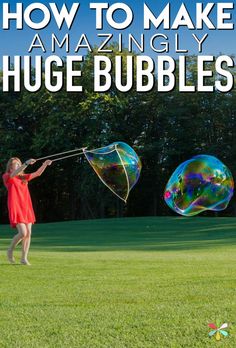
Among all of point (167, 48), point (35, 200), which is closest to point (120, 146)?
point (167, 48)

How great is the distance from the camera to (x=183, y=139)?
142ft

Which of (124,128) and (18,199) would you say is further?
(124,128)

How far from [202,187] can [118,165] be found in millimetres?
1635

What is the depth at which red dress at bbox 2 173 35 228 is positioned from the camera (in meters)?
10.1

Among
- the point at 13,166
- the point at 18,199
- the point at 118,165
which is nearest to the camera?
the point at 13,166

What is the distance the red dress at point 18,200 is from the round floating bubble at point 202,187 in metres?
2.90

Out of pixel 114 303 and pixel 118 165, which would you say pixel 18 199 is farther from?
pixel 114 303

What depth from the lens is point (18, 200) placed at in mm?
10250

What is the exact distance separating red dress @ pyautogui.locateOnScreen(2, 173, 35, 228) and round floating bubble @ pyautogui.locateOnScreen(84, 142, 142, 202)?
200cm

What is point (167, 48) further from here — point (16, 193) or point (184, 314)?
point (184, 314)

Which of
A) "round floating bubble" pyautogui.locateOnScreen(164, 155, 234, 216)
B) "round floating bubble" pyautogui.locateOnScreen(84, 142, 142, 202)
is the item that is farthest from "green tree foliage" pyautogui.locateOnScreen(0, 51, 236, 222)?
"round floating bubble" pyautogui.locateOnScreen(164, 155, 234, 216)

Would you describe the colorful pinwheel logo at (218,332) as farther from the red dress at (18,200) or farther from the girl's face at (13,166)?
the girl's face at (13,166)

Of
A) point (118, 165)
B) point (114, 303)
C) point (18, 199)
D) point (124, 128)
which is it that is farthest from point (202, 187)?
point (124, 128)

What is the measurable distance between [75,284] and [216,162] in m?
4.44
